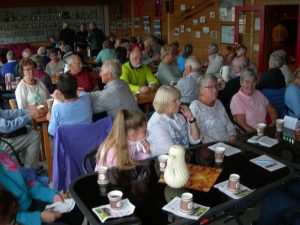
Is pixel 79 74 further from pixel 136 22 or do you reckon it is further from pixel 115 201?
pixel 136 22

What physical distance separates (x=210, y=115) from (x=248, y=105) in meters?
0.62

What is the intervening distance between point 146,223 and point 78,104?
1.85 m

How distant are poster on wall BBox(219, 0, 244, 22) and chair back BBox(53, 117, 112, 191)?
673 cm

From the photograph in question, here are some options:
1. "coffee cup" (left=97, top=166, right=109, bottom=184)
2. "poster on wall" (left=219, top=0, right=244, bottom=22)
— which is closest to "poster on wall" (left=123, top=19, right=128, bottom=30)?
"poster on wall" (left=219, top=0, right=244, bottom=22)

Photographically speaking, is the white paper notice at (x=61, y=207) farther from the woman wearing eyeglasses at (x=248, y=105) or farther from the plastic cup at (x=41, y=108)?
the woman wearing eyeglasses at (x=248, y=105)

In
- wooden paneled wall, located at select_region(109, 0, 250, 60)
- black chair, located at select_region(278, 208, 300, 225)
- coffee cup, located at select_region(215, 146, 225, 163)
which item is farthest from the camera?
wooden paneled wall, located at select_region(109, 0, 250, 60)

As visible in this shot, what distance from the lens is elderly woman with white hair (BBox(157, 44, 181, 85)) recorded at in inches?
215

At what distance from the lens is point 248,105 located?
362 centimetres

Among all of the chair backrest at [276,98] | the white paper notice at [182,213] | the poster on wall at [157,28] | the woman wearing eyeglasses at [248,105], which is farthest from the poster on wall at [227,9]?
the white paper notice at [182,213]

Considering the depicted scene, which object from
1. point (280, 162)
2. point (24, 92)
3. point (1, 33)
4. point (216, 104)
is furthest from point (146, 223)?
point (1, 33)

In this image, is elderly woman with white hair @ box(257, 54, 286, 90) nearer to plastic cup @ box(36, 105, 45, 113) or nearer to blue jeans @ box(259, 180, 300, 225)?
blue jeans @ box(259, 180, 300, 225)

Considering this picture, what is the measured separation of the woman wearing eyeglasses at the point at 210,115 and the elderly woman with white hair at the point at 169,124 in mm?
205

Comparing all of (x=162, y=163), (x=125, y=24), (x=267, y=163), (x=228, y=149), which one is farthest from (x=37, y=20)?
(x=267, y=163)

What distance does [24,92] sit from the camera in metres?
4.29
